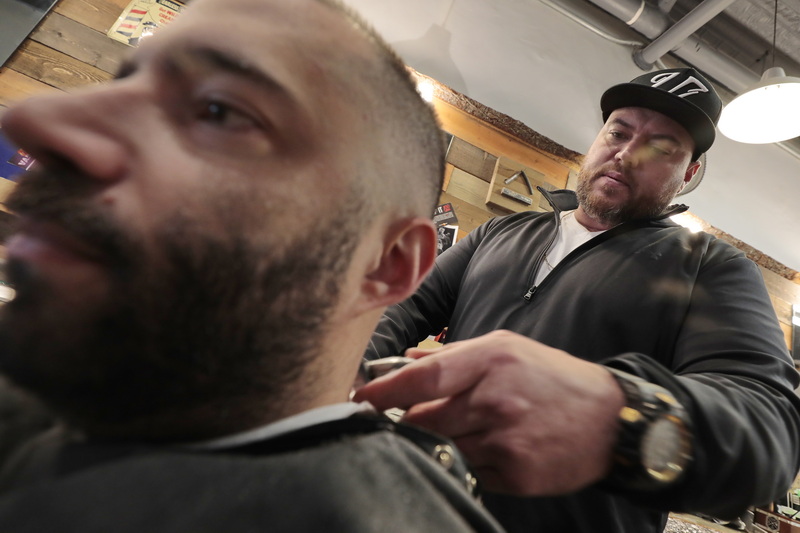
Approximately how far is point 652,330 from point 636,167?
685mm

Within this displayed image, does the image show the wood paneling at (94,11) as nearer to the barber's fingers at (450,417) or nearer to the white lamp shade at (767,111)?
the barber's fingers at (450,417)

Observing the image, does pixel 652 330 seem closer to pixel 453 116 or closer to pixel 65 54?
pixel 453 116

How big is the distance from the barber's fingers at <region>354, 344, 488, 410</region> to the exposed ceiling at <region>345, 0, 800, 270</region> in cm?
269

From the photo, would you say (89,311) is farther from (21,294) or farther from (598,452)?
(598,452)

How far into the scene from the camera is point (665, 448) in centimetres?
62

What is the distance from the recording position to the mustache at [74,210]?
1.43 feet

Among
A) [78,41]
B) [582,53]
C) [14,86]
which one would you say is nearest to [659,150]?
[582,53]

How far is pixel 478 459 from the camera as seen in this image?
2.05ft

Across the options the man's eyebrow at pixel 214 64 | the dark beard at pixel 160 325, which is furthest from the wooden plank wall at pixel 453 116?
the dark beard at pixel 160 325

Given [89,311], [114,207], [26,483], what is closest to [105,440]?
[26,483]

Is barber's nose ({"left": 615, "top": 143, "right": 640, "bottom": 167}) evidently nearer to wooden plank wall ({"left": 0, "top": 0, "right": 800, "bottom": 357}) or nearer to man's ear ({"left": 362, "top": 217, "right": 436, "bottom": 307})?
man's ear ({"left": 362, "top": 217, "right": 436, "bottom": 307})

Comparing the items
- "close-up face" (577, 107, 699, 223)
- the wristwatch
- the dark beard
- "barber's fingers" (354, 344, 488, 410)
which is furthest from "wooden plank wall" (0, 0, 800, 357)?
the wristwatch

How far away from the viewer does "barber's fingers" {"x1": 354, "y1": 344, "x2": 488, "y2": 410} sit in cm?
62

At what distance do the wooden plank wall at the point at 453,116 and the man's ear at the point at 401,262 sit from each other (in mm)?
1489
